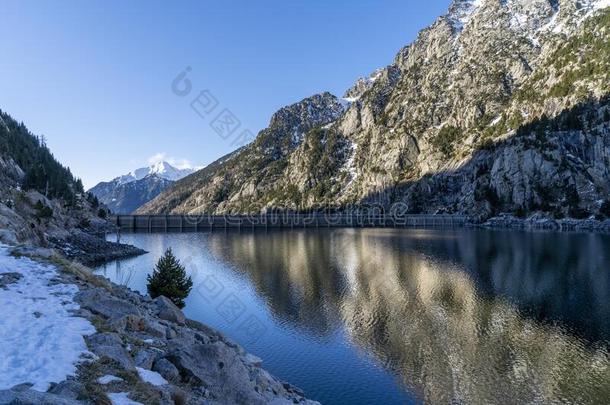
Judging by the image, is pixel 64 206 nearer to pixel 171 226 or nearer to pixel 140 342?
pixel 171 226

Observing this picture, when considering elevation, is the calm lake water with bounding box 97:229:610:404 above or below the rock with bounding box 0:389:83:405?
below

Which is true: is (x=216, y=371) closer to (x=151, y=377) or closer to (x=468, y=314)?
(x=151, y=377)

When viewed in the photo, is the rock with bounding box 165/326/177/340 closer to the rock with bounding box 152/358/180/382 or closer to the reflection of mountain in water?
the rock with bounding box 152/358/180/382

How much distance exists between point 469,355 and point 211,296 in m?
32.5

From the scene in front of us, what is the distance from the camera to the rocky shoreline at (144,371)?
10984mm

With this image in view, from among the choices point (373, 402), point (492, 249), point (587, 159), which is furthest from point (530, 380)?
point (587, 159)

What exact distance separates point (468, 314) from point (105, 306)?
114 feet

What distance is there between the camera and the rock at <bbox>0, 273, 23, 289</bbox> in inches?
817

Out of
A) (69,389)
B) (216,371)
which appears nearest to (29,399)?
(69,389)

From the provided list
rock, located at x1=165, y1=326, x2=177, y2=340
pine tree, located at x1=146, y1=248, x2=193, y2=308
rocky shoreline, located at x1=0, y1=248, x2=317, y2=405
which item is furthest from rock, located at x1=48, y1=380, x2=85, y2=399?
pine tree, located at x1=146, y1=248, x2=193, y2=308

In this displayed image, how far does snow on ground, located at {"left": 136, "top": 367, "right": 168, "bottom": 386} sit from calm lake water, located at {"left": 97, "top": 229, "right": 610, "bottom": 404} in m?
14.2

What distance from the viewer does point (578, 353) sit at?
31.2m

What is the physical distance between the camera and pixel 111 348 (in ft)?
46.3

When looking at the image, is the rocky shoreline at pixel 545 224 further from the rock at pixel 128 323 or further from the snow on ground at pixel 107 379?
the snow on ground at pixel 107 379
